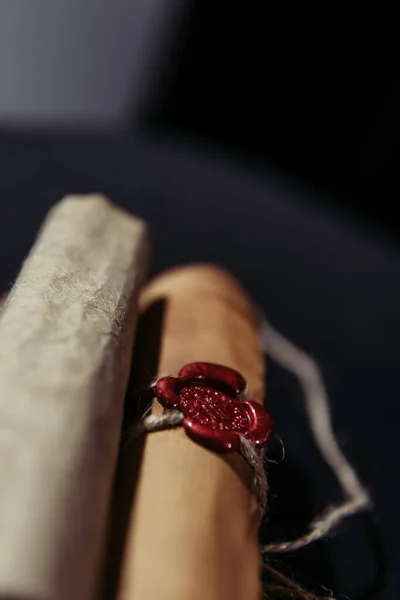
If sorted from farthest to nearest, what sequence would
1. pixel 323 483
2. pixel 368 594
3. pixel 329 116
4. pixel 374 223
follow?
pixel 329 116 < pixel 374 223 < pixel 323 483 < pixel 368 594

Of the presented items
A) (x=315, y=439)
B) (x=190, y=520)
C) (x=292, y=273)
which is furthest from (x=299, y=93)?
(x=190, y=520)

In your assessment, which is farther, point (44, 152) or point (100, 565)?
point (44, 152)

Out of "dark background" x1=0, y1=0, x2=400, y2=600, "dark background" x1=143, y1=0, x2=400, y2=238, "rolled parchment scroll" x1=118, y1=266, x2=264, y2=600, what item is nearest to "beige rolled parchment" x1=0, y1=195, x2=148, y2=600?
"rolled parchment scroll" x1=118, y1=266, x2=264, y2=600

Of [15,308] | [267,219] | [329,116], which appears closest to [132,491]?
[15,308]

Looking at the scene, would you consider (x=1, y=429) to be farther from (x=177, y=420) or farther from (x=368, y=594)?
(x=368, y=594)

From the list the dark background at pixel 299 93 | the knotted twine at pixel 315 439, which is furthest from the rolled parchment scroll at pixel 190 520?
the dark background at pixel 299 93

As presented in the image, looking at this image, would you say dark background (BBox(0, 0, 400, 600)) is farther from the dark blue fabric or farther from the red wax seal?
the red wax seal
